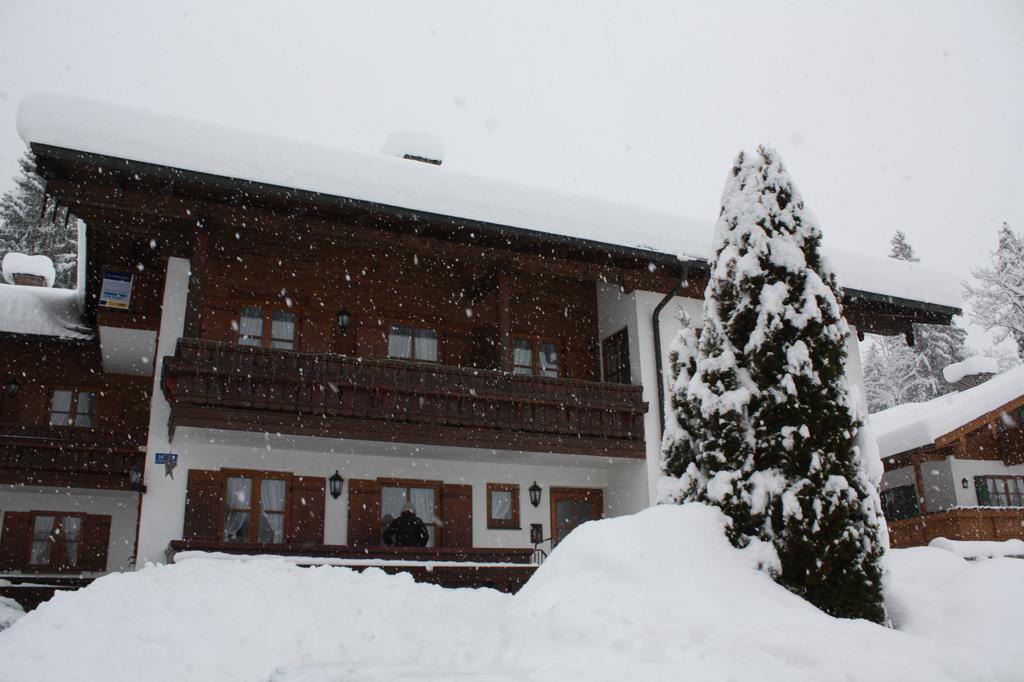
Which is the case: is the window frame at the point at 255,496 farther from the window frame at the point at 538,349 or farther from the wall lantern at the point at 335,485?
the window frame at the point at 538,349

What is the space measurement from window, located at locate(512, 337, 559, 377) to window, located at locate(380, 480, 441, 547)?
3270 mm

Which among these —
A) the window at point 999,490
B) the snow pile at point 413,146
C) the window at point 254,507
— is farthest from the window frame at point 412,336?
the window at point 999,490

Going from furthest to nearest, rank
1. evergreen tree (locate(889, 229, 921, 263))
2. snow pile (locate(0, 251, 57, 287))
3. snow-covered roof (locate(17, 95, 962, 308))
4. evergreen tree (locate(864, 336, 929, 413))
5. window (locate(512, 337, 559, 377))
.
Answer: evergreen tree (locate(889, 229, 921, 263)) → evergreen tree (locate(864, 336, 929, 413)) → snow pile (locate(0, 251, 57, 287)) → window (locate(512, 337, 559, 377)) → snow-covered roof (locate(17, 95, 962, 308))

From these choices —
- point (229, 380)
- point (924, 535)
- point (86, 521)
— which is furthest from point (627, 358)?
point (86, 521)

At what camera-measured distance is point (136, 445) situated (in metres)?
16.9

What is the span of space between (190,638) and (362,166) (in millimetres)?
7678

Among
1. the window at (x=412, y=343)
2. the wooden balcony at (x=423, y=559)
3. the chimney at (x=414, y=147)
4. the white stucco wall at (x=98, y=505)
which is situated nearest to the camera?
the wooden balcony at (x=423, y=559)

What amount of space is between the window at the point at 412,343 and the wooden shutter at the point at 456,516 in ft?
8.47

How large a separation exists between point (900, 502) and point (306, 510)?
16303 mm

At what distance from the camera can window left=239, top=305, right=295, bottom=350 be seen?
15000 millimetres

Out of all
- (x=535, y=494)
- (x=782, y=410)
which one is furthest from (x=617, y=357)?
(x=782, y=410)

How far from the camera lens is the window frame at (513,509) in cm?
1542

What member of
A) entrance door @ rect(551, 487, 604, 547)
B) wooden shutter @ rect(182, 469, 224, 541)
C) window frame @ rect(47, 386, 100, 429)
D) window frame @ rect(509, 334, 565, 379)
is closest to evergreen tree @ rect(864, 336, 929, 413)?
window frame @ rect(509, 334, 565, 379)

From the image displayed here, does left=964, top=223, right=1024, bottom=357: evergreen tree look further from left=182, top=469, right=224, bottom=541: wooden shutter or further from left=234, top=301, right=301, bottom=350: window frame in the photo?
left=182, top=469, right=224, bottom=541: wooden shutter
